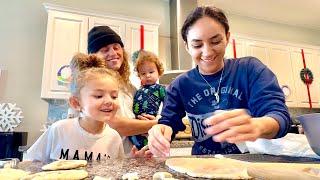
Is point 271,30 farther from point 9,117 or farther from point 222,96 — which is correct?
point 9,117

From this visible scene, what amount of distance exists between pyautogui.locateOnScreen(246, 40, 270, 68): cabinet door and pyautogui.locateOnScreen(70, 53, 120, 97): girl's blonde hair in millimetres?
2628

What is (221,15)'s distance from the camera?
88 cm

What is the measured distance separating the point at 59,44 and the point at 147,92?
4.66 ft

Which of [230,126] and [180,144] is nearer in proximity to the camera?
[230,126]

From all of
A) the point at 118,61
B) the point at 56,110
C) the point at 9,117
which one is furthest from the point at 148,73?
the point at 9,117

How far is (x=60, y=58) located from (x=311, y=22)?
12.1ft

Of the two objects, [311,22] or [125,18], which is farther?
[311,22]

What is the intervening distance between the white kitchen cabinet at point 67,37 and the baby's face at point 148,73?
34.4 inches

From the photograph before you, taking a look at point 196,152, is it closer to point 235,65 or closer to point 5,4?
point 235,65

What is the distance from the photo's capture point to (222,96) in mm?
858

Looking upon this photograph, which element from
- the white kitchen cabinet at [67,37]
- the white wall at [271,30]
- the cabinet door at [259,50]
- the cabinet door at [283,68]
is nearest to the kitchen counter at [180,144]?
the white kitchen cabinet at [67,37]

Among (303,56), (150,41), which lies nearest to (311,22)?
(303,56)

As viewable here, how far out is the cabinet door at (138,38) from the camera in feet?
8.77

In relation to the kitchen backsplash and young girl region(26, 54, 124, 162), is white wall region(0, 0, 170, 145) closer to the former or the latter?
the kitchen backsplash
